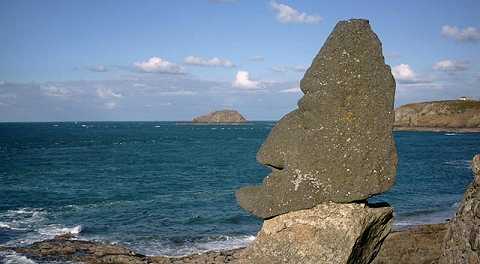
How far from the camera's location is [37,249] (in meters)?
25.3

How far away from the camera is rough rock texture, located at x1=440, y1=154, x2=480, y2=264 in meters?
9.73

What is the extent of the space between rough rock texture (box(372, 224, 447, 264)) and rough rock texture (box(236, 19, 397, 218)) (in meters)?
6.22

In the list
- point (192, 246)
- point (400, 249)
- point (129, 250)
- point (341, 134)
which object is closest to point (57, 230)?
point (129, 250)

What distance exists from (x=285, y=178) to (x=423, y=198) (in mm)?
38203

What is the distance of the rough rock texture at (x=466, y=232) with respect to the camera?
9.73 m

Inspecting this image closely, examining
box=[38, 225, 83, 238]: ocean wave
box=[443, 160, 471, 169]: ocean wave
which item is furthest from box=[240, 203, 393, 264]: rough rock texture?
box=[443, 160, 471, 169]: ocean wave

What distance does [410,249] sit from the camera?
16031 millimetres

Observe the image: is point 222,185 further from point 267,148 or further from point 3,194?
point 267,148

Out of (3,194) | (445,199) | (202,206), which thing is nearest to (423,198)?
(445,199)

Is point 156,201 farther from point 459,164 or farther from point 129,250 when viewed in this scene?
point 459,164

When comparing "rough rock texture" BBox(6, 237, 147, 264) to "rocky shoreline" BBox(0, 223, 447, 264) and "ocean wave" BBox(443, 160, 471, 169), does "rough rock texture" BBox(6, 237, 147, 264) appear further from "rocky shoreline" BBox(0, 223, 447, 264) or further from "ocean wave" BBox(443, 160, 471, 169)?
"ocean wave" BBox(443, 160, 471, 169)

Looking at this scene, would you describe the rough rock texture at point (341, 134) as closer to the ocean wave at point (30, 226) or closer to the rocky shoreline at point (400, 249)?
the rocky shoreline at point (400, 249)

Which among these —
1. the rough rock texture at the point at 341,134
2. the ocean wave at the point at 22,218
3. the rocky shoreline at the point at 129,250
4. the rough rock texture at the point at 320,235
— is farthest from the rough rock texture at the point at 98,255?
the rough rock texture at the point at 341,134

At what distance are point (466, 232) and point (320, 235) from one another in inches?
125
